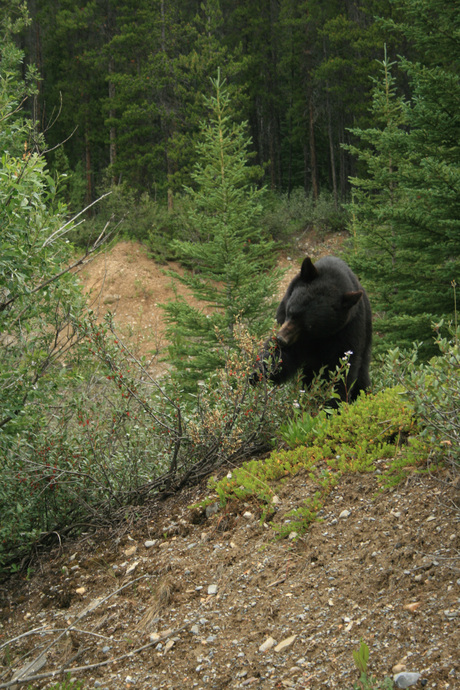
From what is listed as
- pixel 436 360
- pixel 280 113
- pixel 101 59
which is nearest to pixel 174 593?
pixel 436 360

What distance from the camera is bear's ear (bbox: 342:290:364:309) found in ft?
14.6

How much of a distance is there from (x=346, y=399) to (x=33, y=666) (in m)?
2.96

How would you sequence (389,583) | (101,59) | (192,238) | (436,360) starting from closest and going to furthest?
1. (389,583)
2. (436,360)
3. (192,238)
4. (101,59)

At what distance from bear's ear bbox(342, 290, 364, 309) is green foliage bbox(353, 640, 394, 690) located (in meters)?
2.76

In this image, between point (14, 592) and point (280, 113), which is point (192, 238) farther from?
point (280, 113)

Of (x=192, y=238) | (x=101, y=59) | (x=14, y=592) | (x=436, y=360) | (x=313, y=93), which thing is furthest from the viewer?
(x=313, y=93)

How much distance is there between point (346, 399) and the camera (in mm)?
4789

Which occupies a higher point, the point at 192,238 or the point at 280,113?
the point at 280,113

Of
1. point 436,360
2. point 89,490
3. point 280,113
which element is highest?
point 280,113

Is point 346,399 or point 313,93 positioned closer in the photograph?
point 346,399

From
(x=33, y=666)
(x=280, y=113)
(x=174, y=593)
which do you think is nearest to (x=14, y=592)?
(x=33, y=666)

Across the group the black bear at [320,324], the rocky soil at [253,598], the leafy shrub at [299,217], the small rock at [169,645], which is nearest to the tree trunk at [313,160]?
the leafy shrub at [299,217]

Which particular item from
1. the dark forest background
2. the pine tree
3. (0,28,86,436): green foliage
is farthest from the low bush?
the dark forest background

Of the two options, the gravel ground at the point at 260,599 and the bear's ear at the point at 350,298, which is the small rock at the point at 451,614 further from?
the bear's ear at the point at 350,298
